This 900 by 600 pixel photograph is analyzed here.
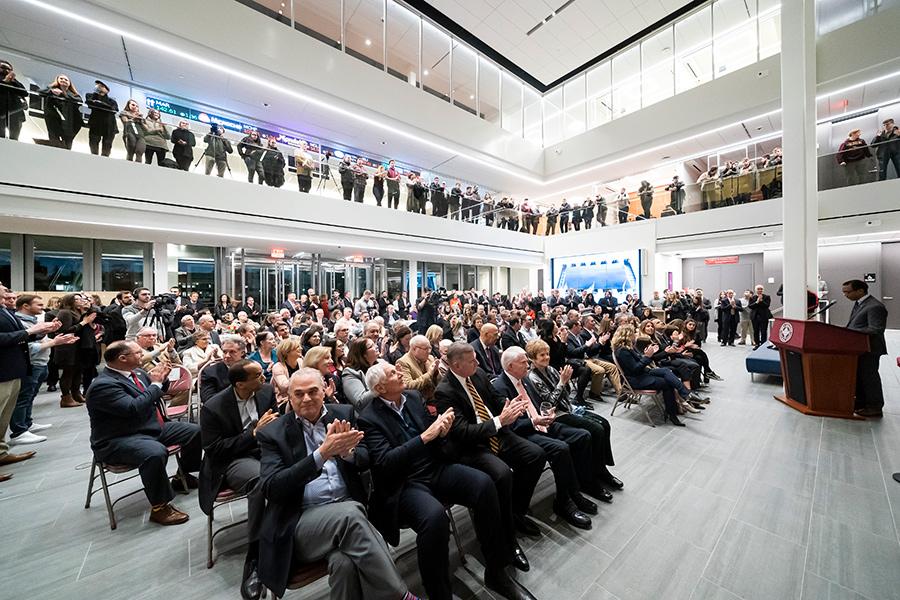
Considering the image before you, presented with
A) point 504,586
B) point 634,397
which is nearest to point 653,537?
point 504,586

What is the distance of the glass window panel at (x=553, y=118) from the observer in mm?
18188

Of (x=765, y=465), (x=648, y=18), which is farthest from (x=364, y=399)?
(x=648, y=18)

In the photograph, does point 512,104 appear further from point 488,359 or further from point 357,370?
Result: point 357,370

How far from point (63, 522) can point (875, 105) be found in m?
19.6

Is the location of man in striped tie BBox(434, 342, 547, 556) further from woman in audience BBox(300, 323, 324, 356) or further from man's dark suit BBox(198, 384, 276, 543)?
woman in audience BBox(300, 323, 324, 356)

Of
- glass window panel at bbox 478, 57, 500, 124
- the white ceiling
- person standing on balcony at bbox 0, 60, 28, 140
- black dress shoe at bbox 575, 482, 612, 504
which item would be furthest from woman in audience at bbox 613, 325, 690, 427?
glass window panel at bbox 478, 57, 500, 124

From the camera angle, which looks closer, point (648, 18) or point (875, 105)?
point (875, 105)

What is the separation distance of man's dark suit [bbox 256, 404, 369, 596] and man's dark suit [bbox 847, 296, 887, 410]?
253 inches

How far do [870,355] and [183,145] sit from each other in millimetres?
12849

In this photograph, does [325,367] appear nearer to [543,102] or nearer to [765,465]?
[765,465]

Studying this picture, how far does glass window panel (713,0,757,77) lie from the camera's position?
12.6 metres

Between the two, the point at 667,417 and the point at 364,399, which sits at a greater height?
the point at 364,399

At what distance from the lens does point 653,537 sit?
8.00 ft

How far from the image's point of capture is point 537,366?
139 inches
